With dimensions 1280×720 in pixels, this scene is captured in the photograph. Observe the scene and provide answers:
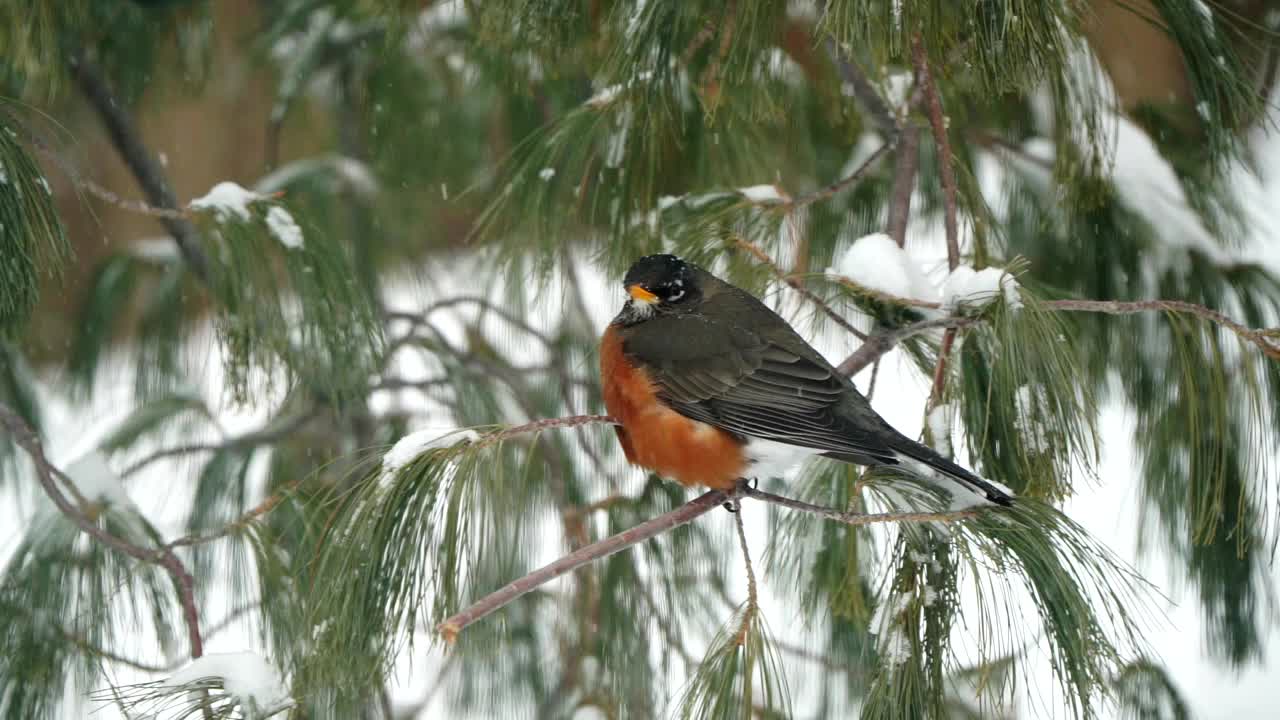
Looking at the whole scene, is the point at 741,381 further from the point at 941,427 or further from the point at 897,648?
the point at 897,648

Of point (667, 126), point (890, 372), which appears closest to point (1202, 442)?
point (667, 126)

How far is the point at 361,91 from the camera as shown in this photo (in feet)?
8.71

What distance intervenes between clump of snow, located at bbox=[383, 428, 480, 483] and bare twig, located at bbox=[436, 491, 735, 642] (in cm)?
17

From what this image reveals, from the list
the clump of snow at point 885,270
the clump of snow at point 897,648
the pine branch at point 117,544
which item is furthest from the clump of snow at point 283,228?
the clump of snow at point 897,648

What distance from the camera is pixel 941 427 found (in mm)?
1397

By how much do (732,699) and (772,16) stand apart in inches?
34.9

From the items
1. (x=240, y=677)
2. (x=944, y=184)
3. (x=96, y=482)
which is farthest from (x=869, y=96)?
(x=96, y=482)

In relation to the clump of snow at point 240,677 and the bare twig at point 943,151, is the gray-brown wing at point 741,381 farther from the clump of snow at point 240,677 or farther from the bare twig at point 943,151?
the clump of snow at point 240,677

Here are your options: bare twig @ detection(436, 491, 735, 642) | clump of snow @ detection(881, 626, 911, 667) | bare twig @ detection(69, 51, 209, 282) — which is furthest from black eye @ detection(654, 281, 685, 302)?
bare twig @ detection(69, 51, 209, 282)

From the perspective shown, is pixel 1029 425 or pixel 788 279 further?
pixel 788 279

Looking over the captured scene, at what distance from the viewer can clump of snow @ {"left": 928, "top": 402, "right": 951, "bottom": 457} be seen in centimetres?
139

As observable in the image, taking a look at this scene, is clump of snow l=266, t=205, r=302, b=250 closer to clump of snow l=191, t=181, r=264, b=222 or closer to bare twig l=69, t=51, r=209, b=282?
clump of snow l=191, t=181, r=264, b=222

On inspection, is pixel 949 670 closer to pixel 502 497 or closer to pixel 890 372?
pixel 502 497

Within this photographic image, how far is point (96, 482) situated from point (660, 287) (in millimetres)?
962
